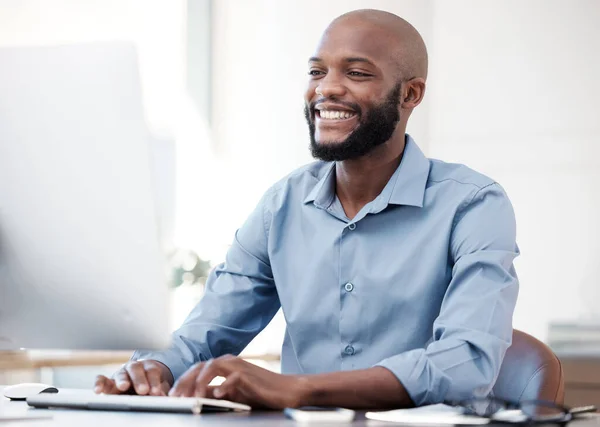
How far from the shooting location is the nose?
74.0 inches

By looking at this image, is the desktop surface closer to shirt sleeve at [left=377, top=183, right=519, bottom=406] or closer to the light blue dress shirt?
shirt sleeve at [left=377, top=183, right=519, bottom=406]

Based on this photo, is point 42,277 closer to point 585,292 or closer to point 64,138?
point 64,138

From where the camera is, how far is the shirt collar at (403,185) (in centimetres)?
182

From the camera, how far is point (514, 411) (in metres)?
1.21

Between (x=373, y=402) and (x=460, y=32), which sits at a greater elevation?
(x=460, y=32)

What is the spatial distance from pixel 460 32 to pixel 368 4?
1.97 ft

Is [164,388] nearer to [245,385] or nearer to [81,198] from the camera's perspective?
[245,385]

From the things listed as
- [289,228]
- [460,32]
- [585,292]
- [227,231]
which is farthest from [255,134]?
[289,228]

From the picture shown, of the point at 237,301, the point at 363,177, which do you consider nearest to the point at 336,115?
the point at 363,177

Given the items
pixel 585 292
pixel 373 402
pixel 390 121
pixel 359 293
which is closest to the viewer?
pixel 373 402

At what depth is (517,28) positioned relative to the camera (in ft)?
15.0

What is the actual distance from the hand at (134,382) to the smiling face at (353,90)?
2.07ft

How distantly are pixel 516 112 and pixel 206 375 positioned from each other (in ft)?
11.5

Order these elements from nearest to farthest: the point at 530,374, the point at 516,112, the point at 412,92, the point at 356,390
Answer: the point at 356,390 < the point at 530,374 < the point at 412,92 < the point at 516,112
